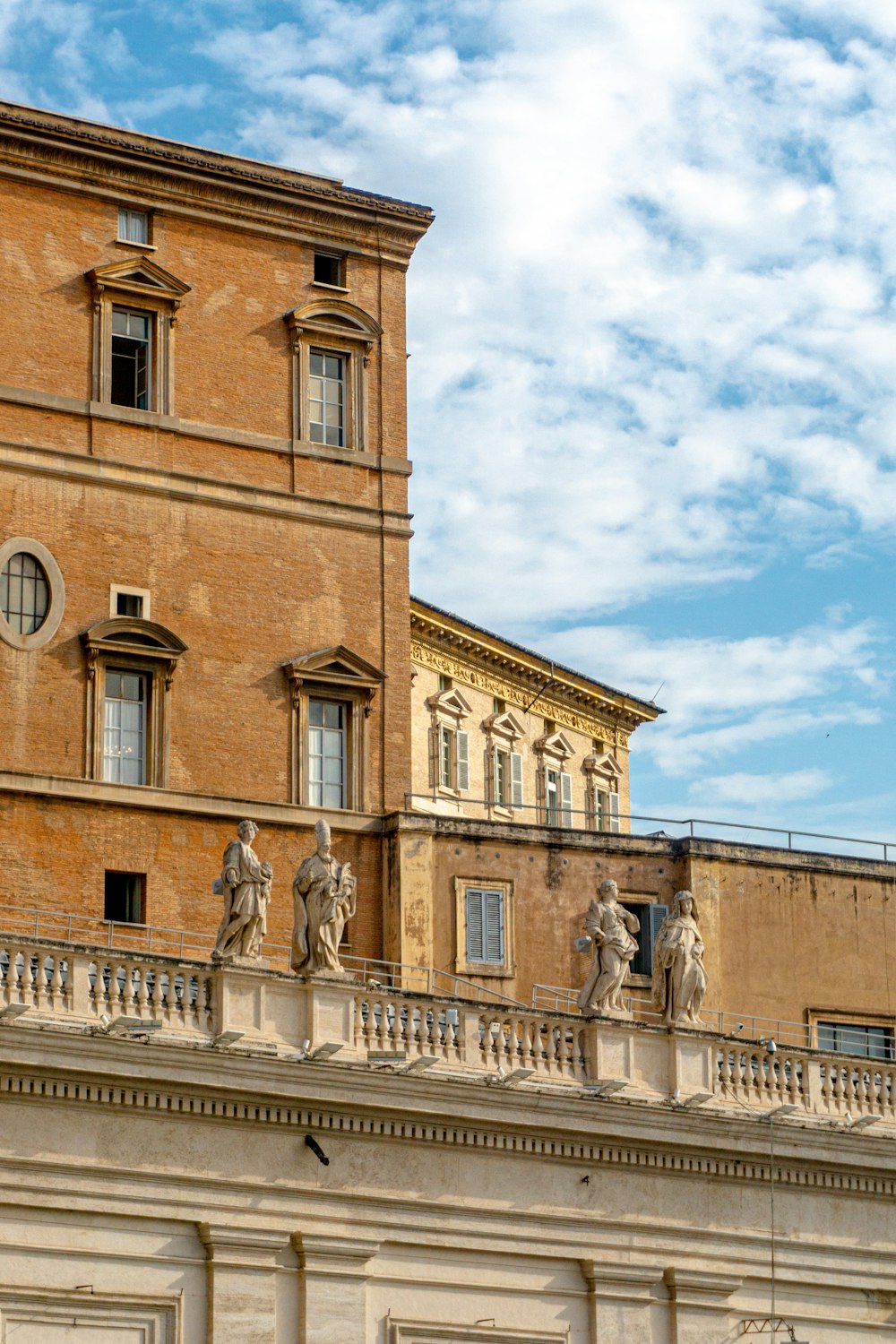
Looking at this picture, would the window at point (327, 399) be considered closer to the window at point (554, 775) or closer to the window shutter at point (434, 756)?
the window shutter at point (434, 756)

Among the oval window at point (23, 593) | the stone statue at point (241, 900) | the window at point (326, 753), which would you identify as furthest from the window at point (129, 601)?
the stone statue at point (241, 900)

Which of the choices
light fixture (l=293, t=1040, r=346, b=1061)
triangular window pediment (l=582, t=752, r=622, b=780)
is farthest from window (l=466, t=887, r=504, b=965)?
triangular window pediment (l=582, t=752, r=622, b=780)

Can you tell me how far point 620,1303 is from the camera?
33.0m

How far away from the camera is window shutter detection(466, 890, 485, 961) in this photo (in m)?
43.4

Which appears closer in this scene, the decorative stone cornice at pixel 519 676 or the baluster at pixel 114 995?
the baluster at pixel 114 995

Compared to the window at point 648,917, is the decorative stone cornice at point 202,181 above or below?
above

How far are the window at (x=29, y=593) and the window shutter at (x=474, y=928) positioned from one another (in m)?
7.56

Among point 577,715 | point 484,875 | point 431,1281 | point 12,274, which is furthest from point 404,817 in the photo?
point 577,715

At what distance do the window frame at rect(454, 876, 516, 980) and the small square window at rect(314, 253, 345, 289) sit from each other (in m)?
9.97

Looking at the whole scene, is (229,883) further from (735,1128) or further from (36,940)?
(735,1128)

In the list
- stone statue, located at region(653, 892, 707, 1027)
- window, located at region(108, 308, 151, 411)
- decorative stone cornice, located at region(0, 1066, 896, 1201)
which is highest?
window, located at region(108, 308, 151, 411)

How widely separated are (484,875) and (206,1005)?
528 inches

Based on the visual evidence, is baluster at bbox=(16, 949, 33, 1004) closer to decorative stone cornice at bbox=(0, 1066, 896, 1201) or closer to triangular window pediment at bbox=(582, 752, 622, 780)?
decorative stone cornice at bbox=(0, 1066, 896, 1201)

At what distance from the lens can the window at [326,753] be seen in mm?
43750
